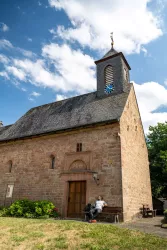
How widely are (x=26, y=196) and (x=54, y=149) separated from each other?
3.81m

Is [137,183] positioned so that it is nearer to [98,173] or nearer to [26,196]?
[98,173]

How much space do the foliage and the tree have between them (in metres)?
15.7

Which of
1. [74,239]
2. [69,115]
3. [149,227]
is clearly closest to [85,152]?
[69,115]

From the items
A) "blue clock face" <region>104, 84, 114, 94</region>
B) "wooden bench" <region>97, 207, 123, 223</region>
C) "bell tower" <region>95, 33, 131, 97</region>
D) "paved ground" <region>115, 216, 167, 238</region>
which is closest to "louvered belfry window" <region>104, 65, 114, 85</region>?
"bell tower" <region>95, 33, 131, 97</region>

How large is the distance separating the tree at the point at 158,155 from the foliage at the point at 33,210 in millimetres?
15668

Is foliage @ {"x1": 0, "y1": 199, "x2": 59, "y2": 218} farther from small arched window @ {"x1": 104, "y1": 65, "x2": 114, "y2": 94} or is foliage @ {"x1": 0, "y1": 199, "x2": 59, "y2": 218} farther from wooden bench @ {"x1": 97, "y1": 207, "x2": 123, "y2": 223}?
small arched window @ {"x1": 104, "y1": 65, "x2": 114, "y2": 94}

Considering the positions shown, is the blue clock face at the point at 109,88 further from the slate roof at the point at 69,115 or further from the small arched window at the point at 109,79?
the slate roof at the point at 69,115

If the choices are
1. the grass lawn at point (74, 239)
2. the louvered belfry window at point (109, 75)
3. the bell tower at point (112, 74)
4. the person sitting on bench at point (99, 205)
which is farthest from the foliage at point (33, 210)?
the louvered belfry window at point (109, 75)

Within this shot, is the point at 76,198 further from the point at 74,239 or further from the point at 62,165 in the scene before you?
the point at 74,239

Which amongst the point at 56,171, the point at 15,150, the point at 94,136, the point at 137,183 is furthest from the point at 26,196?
the point at 137,183

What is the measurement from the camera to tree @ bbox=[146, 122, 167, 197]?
24297 mm

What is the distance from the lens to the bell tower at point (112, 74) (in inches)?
634

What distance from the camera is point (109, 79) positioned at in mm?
16906

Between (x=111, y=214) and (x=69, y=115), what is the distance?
27.2ft
